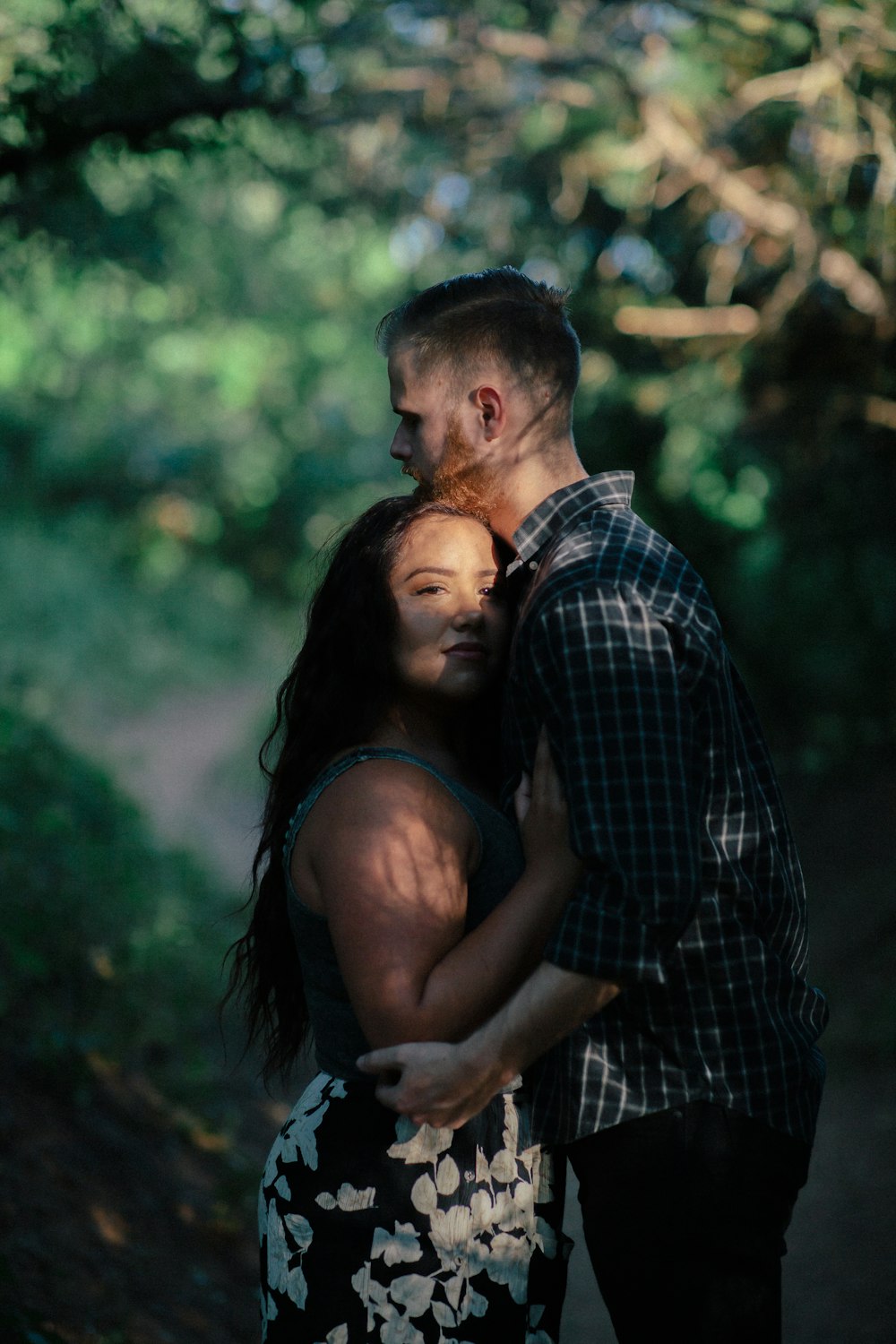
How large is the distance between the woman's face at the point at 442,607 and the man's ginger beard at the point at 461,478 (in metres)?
0.08

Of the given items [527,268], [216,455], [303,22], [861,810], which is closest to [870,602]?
[861,810]

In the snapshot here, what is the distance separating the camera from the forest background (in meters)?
Result: 5.02

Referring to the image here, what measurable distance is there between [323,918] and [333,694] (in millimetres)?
456

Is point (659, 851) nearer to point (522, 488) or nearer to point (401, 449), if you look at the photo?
point (522, 488)

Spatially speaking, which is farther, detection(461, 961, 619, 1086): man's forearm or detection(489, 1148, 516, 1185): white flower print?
detection(489, 1148, 516, 1185): white flower print

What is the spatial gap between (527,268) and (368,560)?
7.10m

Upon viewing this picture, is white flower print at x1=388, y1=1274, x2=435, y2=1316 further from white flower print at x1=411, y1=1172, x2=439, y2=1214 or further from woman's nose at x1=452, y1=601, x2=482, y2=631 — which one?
woman's nose at x1=452, y1=601, x2=482, y2=631

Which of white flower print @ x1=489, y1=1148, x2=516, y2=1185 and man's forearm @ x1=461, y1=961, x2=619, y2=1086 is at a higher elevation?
man's forearm @ x1=461, y1=961, x2=619, y2=1086

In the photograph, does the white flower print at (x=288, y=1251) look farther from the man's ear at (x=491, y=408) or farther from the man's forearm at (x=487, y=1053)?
the man's ear at (x=491, y=408)

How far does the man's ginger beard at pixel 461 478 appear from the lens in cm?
258

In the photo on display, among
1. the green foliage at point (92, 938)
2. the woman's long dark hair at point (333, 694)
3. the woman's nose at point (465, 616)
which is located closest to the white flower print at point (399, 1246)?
the woman's long dark hair at point (333, 694)

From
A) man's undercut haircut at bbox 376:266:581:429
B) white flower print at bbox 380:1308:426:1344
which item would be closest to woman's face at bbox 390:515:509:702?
man's undercut haircut at bbox 376:266:581:429

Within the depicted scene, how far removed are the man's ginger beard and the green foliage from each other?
2497mm

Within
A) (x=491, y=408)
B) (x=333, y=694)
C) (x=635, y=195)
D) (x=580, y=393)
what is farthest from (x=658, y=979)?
(x=580, y=393)
